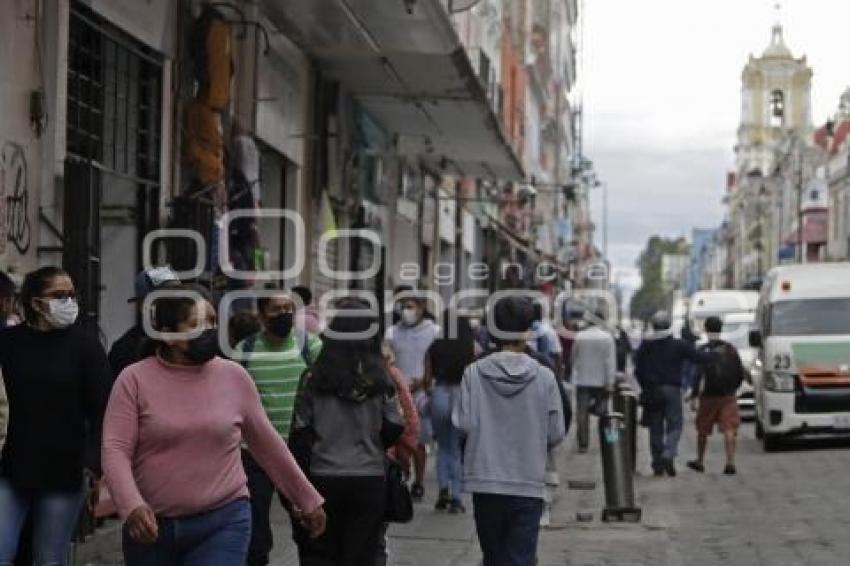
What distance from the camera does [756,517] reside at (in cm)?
1401

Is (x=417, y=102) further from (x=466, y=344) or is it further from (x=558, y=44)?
(x=558, y=44)

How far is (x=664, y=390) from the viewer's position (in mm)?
18188

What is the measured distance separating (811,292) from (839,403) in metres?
1.76

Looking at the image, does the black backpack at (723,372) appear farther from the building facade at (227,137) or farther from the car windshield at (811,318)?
the building facade at (227,137)

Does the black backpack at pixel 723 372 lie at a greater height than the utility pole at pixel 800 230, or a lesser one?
lesser

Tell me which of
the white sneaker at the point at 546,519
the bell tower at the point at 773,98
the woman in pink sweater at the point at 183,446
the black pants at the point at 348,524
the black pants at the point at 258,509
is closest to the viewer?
the woman in pink sweater at the point at 183,446

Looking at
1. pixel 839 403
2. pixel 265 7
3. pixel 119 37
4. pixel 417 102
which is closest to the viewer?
pixel 119 37

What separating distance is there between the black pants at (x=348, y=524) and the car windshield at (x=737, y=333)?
2232cm

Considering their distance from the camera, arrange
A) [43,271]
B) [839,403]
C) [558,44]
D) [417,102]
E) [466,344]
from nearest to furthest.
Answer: [43,271] < [466,344] < [839,403] < [417,102] < [558,44]

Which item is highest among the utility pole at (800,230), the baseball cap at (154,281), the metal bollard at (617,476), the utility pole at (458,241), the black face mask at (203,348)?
the utility pole at (800,230)

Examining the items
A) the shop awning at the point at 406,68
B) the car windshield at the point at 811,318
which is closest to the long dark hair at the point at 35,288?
the shop awning at the point at 406,68

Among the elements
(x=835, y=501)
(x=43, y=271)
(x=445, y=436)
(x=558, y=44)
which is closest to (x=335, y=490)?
(x=43, y=271)

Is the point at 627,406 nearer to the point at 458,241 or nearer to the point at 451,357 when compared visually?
the point at 451,357

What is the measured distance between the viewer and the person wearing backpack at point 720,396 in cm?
1844
